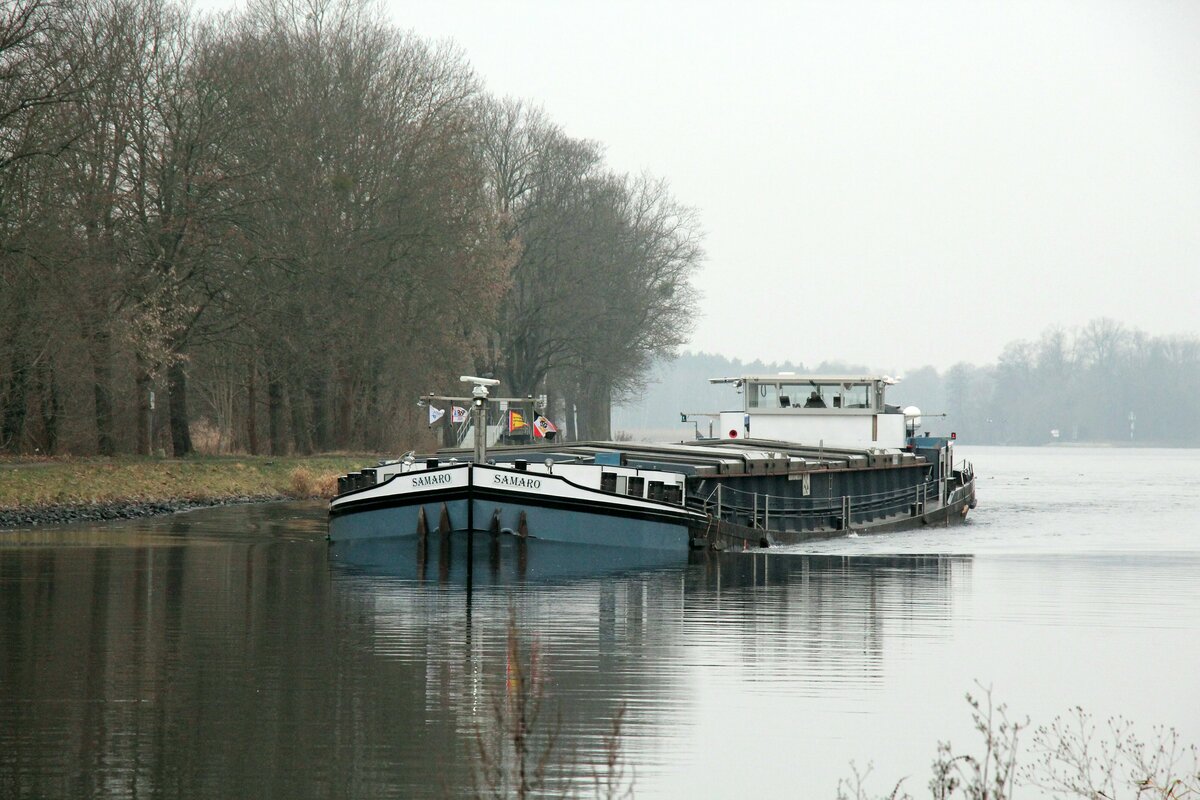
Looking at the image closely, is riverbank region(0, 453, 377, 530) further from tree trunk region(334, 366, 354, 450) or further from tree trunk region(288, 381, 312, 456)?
tree trunk region(334, 366, 354, 450)

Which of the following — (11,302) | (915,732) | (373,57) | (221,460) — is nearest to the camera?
(915,732)

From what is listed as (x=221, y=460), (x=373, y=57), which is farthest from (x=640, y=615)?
A: (x=373, y=57)

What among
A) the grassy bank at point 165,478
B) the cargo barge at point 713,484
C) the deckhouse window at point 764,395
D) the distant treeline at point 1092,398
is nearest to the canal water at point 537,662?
the cargo barge at point 713,484

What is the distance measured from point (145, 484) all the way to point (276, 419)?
1177cm

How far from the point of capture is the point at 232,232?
43.4 m

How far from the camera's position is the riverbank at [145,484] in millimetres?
33531

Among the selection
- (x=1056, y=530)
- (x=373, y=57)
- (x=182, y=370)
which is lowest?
(x=1056, y=530)

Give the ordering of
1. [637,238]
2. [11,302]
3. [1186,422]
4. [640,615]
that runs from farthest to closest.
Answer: [1186,422] → [637,238] → [11,302] → [640,615]

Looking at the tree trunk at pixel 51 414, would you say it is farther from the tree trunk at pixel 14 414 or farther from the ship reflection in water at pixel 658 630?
the ship reflection in water at pixel 658 630

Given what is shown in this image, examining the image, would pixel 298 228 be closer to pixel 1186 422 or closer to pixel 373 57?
pixel 373 57

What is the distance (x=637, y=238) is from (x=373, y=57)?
27.3 metres

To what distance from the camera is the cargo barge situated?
2816 cm

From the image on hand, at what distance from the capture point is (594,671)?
1465 centimetres

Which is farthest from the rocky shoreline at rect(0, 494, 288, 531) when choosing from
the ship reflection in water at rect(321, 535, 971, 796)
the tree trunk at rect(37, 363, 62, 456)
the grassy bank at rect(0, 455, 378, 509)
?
the ship reflection in water at rect(321, 535, 971, 796)
